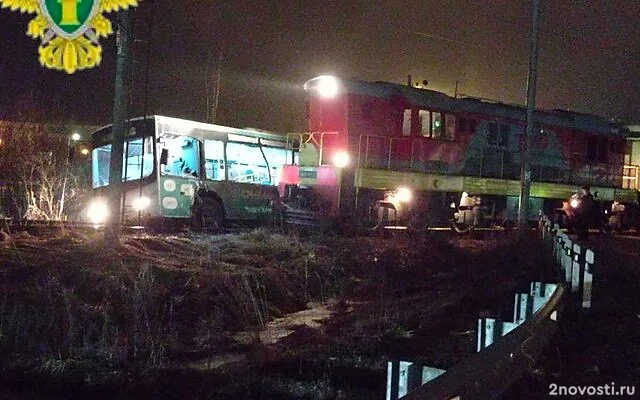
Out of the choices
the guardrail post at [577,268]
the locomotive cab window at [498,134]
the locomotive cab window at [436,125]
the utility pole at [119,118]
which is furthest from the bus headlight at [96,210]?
the guardrail post at [577,268]

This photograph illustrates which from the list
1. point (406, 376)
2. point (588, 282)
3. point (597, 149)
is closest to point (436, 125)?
point (597, 149)

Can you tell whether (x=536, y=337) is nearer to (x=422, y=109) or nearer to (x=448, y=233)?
(x=448, y=233)

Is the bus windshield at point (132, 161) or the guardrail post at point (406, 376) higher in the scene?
the bus windshield at point (132, 161)

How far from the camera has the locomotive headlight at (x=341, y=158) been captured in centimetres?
2028

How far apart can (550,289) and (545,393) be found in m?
2.60

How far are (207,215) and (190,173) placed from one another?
1225 mm

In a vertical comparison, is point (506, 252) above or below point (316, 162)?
below

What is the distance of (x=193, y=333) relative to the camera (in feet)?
32.4

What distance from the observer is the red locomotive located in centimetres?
2017

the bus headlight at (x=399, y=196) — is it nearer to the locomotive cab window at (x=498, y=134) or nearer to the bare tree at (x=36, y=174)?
the locomotive cab window at (x=498, y=134)

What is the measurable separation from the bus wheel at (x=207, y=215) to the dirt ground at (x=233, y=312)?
3295 mm

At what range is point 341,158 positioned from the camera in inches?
806

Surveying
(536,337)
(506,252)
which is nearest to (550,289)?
(536,337)

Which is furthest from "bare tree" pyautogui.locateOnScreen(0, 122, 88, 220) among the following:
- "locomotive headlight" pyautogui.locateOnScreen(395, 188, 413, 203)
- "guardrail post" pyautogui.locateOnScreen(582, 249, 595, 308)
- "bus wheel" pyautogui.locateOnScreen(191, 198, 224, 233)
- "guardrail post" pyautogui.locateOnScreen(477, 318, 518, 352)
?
"guardrail post" pyautogui.locateOnScreen(477, 318, 518, 352)
